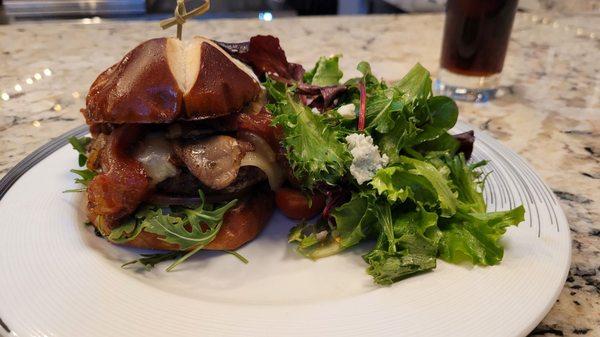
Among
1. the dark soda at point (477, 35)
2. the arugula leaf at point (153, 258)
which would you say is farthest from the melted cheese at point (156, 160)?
the dark soda at point (477, 35)

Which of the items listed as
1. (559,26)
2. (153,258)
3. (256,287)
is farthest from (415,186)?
(559,26)

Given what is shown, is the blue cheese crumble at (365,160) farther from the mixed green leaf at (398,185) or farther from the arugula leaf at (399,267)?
the arugula leaf at (399,267)

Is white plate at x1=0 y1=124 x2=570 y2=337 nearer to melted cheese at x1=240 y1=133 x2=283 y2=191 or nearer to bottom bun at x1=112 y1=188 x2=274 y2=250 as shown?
bottom bun at x1=112 y1=188 x2=274 y2=250

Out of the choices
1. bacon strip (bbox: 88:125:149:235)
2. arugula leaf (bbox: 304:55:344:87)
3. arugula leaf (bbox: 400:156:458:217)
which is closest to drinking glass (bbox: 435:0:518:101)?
arugula leaf (bbox: 304:55:344:87)

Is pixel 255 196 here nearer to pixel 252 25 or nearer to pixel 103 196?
pixel 103 196

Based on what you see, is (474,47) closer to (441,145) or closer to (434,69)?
(434,69)
